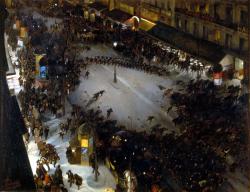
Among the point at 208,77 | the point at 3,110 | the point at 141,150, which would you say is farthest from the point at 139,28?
the point at 3,110

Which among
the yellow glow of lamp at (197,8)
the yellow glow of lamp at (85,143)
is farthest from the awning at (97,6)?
the yellow glow of lamp at (85,143)

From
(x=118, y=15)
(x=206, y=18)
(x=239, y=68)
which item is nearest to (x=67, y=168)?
(x=118, y=15)

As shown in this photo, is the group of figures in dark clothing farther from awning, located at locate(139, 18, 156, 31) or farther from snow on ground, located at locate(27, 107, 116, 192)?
awning, located at locate(139, 18, 156, 31)

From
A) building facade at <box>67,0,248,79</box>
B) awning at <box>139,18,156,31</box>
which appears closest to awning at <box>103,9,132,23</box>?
building facade at <box>67,0,248,79</box>

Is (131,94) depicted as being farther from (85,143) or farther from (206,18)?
(206,18)

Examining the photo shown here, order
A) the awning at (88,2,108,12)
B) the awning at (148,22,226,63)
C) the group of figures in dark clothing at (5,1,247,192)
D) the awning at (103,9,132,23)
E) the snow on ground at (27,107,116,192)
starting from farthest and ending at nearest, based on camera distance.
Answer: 1. the awning at (88,2,108,12)
2. the awning at (103,9,132,23)
3. the snow on ground at (27,107,116,192)
4. the awning at (148,22,226,63)
5. the group of figures in dark clothing at (5,1,247,192)

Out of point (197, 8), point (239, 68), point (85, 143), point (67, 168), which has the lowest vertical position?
point (67, 168)

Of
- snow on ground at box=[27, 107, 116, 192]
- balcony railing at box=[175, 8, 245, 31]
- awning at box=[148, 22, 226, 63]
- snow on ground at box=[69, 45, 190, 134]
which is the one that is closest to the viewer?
balcony railing at box=[175, 8, 245, 31]
